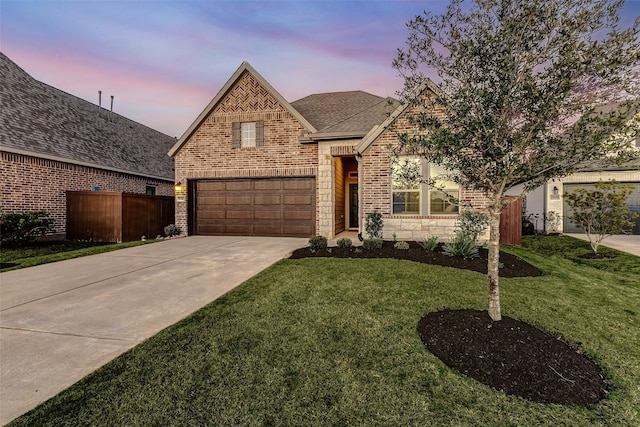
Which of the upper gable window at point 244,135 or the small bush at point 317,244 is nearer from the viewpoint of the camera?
the small bush at point 317,244

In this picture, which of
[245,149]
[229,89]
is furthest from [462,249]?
[229,89]

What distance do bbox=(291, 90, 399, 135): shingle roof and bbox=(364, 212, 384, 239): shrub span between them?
3.09m

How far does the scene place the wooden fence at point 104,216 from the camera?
11500mm

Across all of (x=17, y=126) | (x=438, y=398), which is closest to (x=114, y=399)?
(x=438, y=398)

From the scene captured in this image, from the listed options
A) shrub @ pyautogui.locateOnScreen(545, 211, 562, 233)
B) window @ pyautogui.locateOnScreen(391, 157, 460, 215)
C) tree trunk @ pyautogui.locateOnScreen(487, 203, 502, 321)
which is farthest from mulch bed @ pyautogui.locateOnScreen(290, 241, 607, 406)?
shrub @ pyautogui.locateOnScreen(545, 211, 562, 233)

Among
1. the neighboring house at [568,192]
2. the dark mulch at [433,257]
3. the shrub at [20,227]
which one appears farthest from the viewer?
the neighboring house at [568,192]

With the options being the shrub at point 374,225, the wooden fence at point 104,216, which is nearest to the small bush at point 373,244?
the shrub at point 374,225

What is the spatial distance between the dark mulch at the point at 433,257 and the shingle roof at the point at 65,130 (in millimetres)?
11750

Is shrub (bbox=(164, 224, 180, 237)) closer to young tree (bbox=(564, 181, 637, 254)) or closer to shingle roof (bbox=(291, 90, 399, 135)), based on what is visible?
shingle roof (bbox=(291, 90, 399, 135))

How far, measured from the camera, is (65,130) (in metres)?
13.3

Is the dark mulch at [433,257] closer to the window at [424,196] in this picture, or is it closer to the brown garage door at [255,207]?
the window at [424,196]

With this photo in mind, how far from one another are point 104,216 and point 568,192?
860 inches

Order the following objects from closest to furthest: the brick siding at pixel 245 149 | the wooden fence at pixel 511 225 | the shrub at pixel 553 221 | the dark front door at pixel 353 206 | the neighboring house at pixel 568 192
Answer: the wooden fence at pixel 511 225, the brick siding at pixel 245 149, the neighboring house at pixel 568 192, the shrub at pixel 553 221, the dark front door at pixel 353 206

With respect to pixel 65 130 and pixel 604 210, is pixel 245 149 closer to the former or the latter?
pixel 65 130
